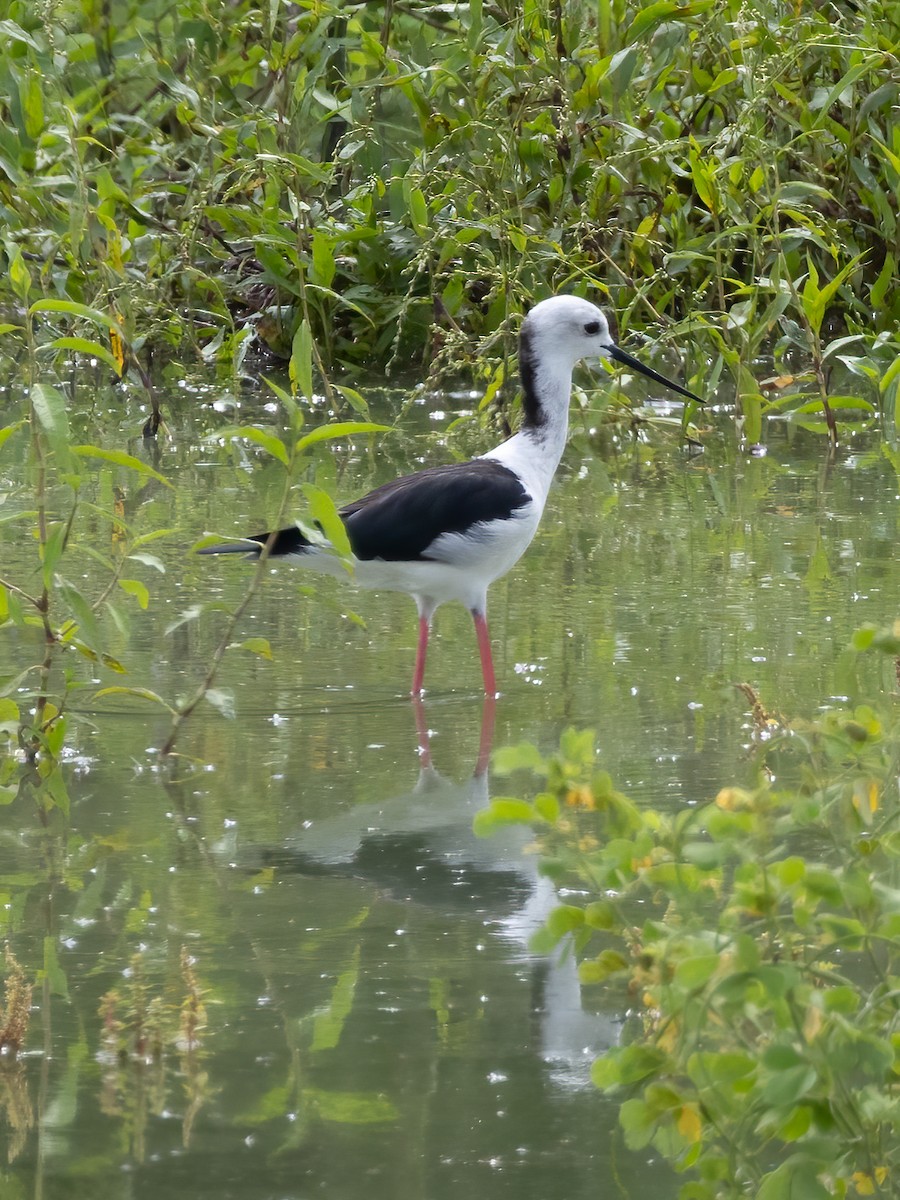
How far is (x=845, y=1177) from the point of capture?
6.85 feet

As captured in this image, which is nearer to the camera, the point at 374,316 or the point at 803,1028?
the point at 803,1028

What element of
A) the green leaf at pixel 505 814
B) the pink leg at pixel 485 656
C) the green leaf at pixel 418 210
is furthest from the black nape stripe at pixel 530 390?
the green leaf at pixel 505 814

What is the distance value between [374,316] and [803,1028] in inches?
299

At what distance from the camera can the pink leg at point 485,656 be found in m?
5.03

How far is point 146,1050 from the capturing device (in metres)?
2.95

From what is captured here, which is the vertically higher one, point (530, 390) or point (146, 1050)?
point (146, 1050)

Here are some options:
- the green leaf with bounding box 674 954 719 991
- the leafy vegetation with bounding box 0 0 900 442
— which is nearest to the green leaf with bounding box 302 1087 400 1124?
the green leaf with bounding box 674 954 719 991

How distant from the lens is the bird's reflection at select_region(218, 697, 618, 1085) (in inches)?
126

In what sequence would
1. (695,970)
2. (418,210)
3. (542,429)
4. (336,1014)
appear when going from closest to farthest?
(695,970) → (336,1014) → (542,429) → (418,210)

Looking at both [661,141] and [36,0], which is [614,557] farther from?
[36,0]

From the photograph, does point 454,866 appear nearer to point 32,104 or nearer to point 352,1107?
point 352,1107

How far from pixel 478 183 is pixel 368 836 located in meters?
5.54

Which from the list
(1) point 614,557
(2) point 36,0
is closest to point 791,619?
(1) point 614,557

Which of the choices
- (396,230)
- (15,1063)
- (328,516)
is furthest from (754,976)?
(396,230)
